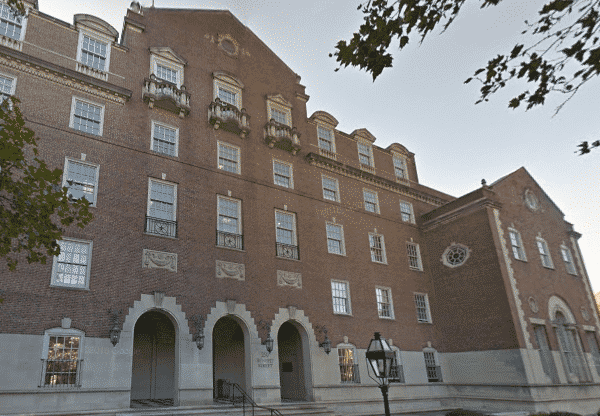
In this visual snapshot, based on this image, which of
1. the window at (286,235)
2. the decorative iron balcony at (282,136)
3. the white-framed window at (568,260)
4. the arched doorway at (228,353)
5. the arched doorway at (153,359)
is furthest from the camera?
the white-framed window at (568,260)

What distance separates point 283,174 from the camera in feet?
83.5

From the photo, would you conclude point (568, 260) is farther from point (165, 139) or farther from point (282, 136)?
point (165, 139)

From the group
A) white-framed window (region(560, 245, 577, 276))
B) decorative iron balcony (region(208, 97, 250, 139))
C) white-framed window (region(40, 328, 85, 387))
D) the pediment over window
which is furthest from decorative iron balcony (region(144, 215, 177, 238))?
white-framed window (region(560, 245, 577, 276))

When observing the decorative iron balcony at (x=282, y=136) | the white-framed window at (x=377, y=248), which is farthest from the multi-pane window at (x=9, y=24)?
the white-framed window at (x=377, y=248)

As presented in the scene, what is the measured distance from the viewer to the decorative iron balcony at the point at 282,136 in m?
25.3

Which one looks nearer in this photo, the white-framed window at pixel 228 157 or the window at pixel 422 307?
the white-framed window at pixel 228 157

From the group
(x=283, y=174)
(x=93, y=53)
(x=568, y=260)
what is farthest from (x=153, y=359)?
(x=568, y=260)

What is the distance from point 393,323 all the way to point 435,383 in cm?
423

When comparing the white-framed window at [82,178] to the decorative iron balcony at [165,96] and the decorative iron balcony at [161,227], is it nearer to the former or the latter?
the decorative iron balcony at [161,227]

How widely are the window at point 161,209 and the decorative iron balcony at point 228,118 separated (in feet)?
14.5

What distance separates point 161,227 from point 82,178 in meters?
3.65

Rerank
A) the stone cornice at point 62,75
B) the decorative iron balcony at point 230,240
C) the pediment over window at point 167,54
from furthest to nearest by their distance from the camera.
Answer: the pediment over window at point 167,54, the decorative iron balcony at point 230,240, the stone cornice at point 62,75

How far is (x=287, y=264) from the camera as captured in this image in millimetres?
23031

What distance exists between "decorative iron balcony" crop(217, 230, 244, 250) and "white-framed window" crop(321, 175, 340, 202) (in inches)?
280
